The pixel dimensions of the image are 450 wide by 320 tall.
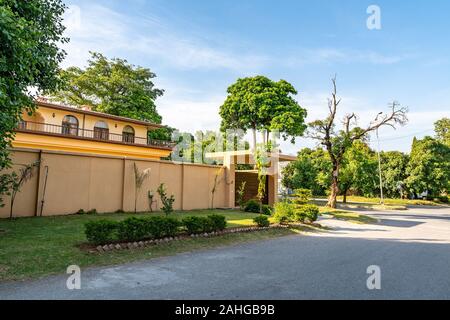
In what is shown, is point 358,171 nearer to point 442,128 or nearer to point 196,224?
point 196,224

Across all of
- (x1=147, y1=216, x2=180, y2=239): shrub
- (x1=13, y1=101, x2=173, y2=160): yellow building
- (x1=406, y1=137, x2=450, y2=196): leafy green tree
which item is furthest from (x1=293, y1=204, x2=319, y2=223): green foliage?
(x1=406, y1=137, x2=450, y2=196): leafy green tree

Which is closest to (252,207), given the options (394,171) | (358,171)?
(358,171)

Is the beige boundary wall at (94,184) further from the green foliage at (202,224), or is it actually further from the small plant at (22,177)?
the green foliage at (202,224)

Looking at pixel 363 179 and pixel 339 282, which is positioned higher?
pixel 363 179

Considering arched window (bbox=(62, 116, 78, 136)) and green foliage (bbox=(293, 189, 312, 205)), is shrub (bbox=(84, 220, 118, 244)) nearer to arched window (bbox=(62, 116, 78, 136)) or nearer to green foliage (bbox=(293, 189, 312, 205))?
green foliage (bbox=(293, 189, 312, 205))

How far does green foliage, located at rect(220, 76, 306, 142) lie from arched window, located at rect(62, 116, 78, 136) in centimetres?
1385

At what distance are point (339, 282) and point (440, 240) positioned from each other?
7.58 meters

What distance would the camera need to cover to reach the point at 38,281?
4.91m

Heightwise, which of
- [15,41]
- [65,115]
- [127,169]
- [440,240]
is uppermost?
[65,115]

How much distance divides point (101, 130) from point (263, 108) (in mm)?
14259

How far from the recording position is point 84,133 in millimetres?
24750

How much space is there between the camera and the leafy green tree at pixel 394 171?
38094mm
